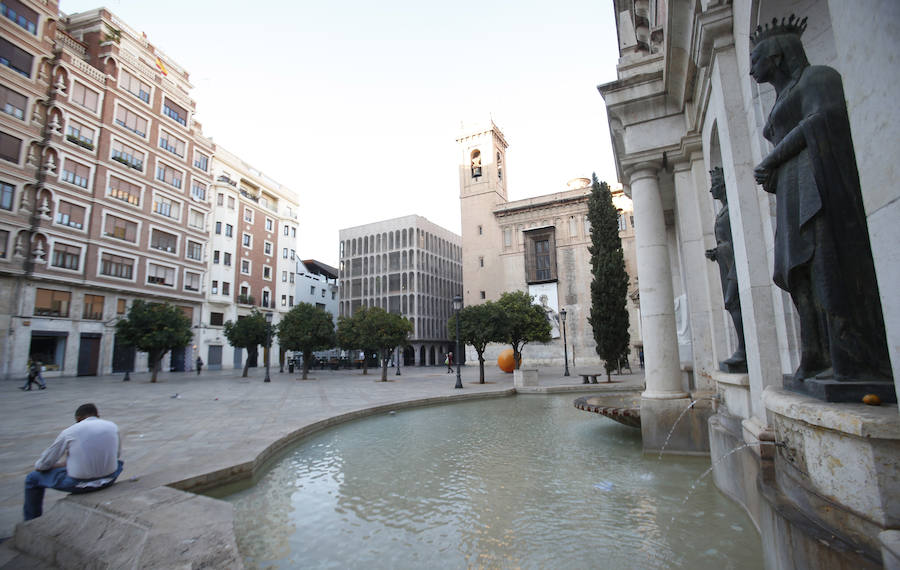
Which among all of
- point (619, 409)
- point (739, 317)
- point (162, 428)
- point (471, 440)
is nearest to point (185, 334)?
point (162, 428)

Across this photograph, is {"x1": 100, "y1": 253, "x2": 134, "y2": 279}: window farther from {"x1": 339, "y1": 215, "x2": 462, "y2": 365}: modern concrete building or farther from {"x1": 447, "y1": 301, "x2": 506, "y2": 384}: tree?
{"x1": 339, "y1": 215, "x2": 462, "y2": 365}: modern concrete building

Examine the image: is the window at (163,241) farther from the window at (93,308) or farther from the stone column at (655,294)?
the stone column at (655,294)

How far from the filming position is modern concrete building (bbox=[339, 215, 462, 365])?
2194 inches

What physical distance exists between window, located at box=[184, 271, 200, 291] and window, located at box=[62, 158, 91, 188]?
9860 mm

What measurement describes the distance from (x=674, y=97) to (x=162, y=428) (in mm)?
11304

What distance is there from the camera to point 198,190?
3769 cm

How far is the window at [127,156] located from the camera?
99.6 feet

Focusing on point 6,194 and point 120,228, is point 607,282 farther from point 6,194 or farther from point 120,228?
point 6,194

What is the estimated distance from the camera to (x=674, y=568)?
3076 millimetres

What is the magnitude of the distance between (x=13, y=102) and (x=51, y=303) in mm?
11888

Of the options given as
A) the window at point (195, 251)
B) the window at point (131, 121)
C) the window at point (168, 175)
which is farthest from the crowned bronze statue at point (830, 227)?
the window at point (195, 251)

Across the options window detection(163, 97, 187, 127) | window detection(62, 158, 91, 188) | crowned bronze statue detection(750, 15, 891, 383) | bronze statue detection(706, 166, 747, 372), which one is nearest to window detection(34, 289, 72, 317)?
window detection(62, 158, 91, 188)

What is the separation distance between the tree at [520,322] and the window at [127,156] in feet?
95.1

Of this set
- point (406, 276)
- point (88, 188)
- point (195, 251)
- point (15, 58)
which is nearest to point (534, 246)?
point (406, 276)
